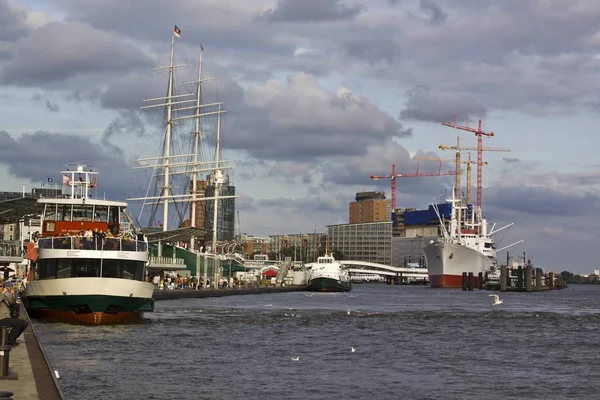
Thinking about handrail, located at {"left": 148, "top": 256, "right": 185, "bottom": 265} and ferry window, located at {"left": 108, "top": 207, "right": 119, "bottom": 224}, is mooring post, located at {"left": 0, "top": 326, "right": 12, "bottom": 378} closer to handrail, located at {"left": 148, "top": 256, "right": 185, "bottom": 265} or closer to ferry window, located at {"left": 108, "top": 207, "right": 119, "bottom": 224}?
ferry window, located at {"left": 108, "top": 207, "right": 119, "bottom": 224}

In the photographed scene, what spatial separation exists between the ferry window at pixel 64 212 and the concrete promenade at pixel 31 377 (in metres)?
29.3

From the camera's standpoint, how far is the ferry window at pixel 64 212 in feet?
197

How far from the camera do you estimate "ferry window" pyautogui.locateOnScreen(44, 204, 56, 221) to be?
196 ft

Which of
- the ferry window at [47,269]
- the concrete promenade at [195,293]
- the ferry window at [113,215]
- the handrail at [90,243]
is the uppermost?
the ferry window at [113,215]

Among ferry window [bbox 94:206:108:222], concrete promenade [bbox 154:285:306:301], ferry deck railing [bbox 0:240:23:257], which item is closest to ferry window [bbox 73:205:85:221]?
ferry window [bbox 94:206:108:222]

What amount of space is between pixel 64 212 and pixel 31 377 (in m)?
37.2

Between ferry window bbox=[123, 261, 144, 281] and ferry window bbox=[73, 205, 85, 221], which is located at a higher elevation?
ferry window bbox=[73, 205, 85, 221]

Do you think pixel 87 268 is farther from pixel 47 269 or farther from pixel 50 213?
pixel 50 213

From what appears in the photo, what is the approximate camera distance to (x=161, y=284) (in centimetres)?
11288

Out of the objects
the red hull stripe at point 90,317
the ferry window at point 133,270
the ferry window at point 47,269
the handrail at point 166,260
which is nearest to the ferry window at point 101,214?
the ferry window at point 47,269

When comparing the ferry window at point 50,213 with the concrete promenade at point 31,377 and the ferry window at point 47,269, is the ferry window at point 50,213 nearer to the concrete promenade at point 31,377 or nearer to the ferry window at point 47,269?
the ferry window at point 47,269

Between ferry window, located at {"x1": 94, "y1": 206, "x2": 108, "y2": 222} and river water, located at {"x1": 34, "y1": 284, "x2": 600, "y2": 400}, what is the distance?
24.3ft

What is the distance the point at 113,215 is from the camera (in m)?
60.6

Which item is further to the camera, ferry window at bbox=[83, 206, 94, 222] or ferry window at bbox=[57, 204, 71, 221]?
ferry window at bbox=[83, 206, 94, 222]
